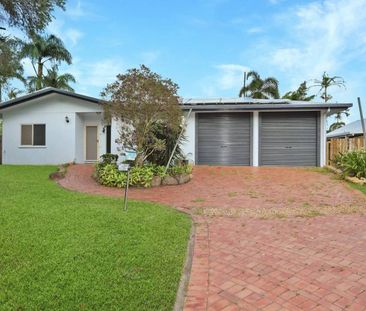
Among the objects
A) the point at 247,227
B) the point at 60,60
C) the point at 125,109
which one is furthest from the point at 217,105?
the point at 60,60

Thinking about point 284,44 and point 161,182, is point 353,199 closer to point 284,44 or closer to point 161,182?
point 161,182

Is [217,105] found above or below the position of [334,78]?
below

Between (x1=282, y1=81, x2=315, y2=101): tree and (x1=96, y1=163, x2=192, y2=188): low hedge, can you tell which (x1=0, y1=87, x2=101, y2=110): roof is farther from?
(x1=282, y1=81, x2=315, y2=101): tree

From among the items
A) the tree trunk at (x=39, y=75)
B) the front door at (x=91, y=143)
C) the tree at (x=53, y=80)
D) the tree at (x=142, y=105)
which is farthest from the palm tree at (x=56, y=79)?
the tree at (x=142, y=105)

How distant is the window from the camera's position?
18.0 metres

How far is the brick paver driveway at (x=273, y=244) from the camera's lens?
3662mm

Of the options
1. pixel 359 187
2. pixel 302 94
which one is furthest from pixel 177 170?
pixel 302 94

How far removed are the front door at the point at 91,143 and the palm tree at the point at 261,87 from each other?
18.7 meters

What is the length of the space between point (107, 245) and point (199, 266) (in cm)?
131

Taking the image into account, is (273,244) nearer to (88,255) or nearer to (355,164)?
(88,255)

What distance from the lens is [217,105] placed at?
16594mm

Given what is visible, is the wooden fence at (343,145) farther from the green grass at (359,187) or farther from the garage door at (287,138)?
the green grass at (359,187)

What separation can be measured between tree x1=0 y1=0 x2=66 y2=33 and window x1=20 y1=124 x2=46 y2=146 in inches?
467

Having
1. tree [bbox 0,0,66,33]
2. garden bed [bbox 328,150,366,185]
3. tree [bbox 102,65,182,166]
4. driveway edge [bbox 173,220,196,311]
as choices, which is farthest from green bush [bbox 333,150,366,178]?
tree [bbox 0,0,66,33]
